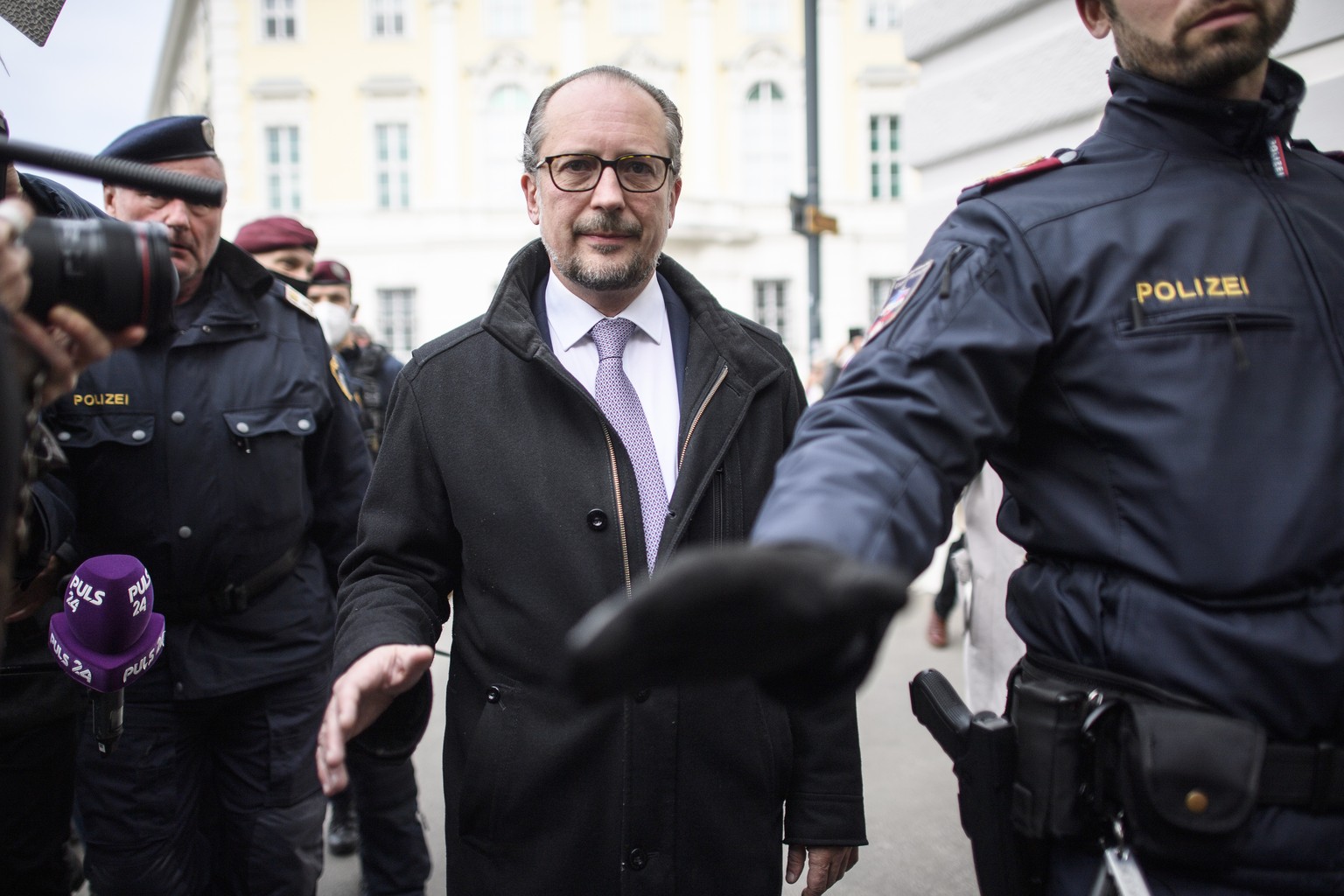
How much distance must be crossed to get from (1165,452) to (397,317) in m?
24.4

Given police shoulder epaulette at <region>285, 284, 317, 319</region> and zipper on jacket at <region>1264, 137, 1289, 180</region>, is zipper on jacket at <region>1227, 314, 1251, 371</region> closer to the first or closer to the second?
zipper on jacket at <region>1264, 137, 1289, 180</region>

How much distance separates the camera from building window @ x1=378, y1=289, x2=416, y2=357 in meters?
24.5

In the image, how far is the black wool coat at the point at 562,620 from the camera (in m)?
1.88

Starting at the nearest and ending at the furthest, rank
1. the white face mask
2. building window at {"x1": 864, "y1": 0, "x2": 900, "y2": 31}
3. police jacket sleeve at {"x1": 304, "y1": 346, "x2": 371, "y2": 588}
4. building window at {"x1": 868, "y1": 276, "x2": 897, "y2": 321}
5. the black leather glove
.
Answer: the black leather glove
police jacket sleeve at {"x1": 304, "y1": 346, "x2": 371, "y2": 588}
the white face mask
building window at {"x1": 864, "y1": 0, "x2": 900, "y2": 31}
building window at {"x1": 868, "y1": 276, "x2": 897, "y2": 321}

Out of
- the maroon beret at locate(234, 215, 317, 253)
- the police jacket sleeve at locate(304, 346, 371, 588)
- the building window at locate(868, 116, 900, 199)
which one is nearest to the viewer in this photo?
the police jacket sleeve at locate(304, 346, 371, 588)

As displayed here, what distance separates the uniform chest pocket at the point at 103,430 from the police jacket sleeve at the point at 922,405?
1.96m

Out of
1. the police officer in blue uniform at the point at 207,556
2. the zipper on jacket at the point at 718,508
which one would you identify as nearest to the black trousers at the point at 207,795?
the police officer in blue uniform at the point at 207,556

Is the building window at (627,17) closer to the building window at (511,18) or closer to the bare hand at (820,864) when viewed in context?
the building window at (511,18)

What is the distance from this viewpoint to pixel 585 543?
191cm

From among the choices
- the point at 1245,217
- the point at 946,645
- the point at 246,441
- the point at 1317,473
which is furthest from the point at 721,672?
the point at 946,645

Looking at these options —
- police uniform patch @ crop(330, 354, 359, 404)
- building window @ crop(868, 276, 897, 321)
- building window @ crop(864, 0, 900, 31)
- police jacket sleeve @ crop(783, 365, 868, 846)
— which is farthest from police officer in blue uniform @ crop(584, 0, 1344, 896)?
building window @ crop(864, 0, 900, 31)

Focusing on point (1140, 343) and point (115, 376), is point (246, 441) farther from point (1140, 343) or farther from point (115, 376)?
point (1140, 343)

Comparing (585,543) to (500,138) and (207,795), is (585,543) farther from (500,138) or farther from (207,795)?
(500,138)

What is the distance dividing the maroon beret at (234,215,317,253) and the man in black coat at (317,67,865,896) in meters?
2.87
